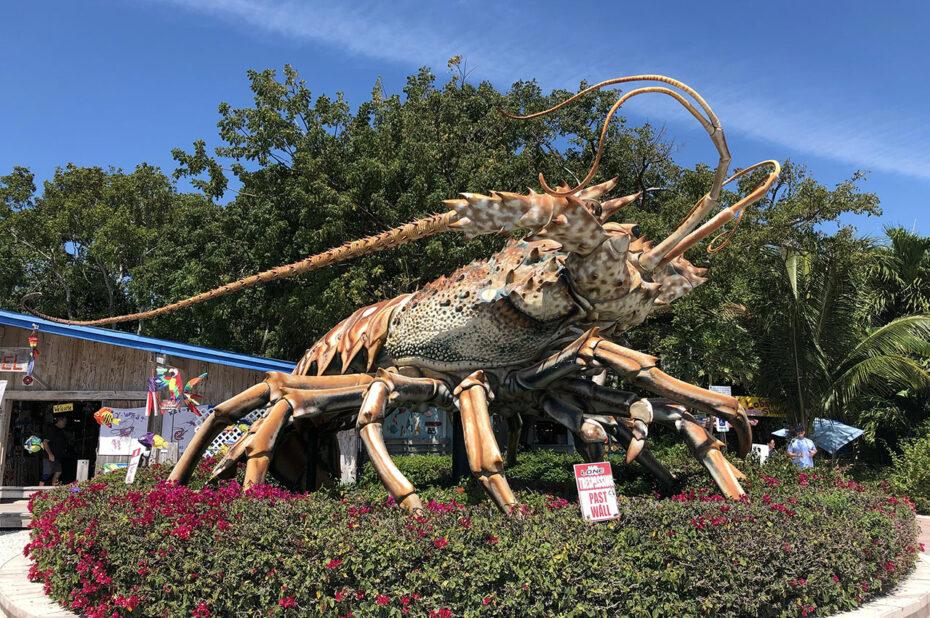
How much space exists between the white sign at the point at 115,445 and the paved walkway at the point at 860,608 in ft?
19.0

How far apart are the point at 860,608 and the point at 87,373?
1330 centimetres

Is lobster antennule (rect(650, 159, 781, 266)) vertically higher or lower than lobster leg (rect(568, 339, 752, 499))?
higher

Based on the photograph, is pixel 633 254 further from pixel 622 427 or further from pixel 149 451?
pixel 149 451

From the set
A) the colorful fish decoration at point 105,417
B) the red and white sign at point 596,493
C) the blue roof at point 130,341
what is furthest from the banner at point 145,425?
the red and white sign at point 596,493

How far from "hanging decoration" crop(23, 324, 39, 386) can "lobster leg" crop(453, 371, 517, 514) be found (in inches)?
390

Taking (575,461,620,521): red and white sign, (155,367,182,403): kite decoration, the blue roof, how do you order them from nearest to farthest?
(575,461,620,521): red and white sign → (155,367,182,403): kite decoration → the blue roof

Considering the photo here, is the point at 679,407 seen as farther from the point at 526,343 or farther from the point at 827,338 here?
the point at 827,338

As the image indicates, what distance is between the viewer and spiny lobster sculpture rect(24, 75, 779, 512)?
555 cm

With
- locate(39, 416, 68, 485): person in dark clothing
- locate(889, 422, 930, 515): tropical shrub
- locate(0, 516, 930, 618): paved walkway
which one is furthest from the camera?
locate(39, 416, 68, 485): person in dark clothing

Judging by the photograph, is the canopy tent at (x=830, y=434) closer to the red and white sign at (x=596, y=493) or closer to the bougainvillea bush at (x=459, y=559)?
the bougainvillea bush at (x=459, y=559)

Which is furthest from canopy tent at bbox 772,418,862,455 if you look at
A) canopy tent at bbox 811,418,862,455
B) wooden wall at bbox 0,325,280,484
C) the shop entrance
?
the shop entrance

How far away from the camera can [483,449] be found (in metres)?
5.59

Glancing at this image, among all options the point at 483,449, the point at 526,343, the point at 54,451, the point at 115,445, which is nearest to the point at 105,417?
the point at 115,445

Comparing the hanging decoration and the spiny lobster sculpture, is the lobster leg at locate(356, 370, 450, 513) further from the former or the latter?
the hanging decoration
